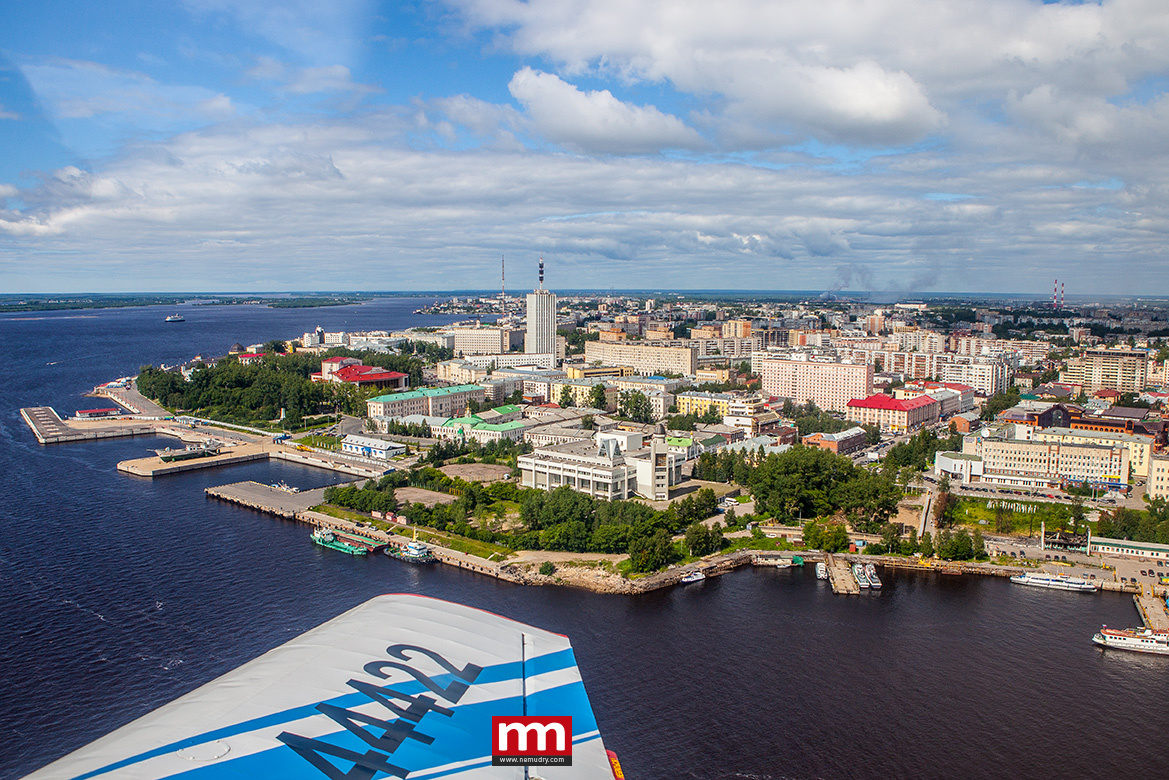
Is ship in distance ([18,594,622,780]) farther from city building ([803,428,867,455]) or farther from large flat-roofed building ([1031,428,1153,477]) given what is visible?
large flat-roofed building ([1031,428,1153,477])

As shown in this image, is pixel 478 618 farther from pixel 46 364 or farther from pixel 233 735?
pixel 46 364

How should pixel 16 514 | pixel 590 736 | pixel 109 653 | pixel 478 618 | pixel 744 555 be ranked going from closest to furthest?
pixel 590 736 < pixel 478 618 < pixel 109 653 < pixel 744 555 < pixel 16 514

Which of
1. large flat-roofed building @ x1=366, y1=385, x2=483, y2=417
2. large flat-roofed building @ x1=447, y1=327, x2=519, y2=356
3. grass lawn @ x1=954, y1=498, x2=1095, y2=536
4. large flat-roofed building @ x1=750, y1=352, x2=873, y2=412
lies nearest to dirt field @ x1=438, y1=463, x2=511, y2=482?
large flat-roofed building @ x1=366, y1=385, x2=483, y2=417

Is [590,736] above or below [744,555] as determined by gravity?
above

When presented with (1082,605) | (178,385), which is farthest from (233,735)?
(178,385)

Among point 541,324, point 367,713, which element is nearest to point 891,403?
point 541,324
